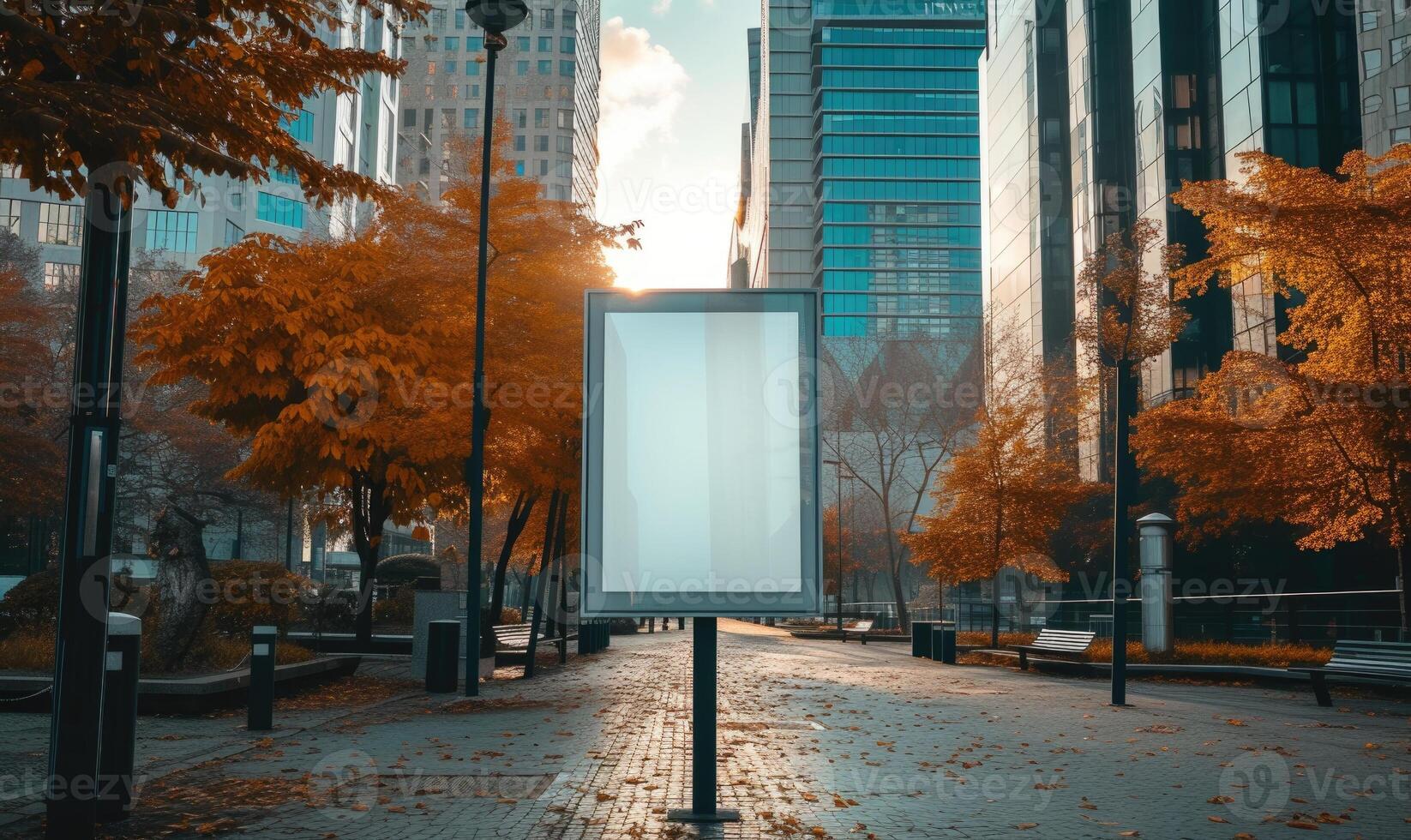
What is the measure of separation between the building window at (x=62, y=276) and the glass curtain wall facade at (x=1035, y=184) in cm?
3511

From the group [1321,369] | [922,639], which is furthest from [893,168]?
[1321,369]

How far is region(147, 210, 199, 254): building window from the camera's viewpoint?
229 ft

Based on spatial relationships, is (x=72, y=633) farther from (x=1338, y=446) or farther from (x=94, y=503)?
(x=1338, y=446)

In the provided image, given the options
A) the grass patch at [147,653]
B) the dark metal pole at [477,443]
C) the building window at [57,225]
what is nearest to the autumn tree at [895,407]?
the dark metal pole at [477,443]

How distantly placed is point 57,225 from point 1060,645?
2350 inches

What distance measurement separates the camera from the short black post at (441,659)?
1664cm

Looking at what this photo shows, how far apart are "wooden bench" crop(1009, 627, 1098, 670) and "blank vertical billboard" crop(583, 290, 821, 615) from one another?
16.4 metres

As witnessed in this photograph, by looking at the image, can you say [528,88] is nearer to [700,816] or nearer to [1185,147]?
[1185,147]

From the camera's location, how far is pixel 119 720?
7582mm

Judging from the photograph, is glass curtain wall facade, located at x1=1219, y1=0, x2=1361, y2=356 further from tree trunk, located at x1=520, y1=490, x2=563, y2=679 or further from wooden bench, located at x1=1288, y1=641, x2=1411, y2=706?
wooden bench, located at x1=1288, y1=641, x2=1411, y2=706

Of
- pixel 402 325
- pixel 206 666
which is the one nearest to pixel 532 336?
pixel 402 325

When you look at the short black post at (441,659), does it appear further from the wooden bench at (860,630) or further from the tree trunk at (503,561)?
the wooden bench at (860,630)

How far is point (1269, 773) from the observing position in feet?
30.8

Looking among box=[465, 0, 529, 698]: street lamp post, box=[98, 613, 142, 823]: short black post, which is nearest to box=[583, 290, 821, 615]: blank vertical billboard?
box=[98, 613, 142, 823]: short black post
